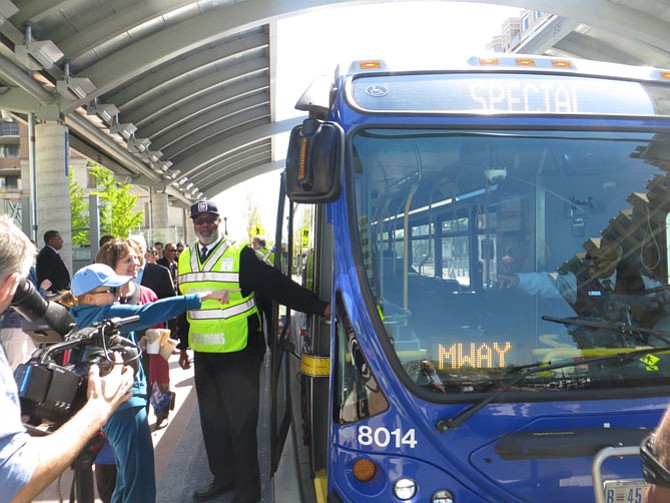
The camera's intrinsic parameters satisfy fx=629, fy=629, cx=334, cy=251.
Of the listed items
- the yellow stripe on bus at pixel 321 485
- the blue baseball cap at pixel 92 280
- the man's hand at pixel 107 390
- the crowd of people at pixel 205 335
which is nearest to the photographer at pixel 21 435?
the man's hand at pixel 107 390

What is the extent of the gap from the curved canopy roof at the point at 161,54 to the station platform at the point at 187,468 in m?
6.04

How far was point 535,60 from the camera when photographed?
3.59 meters

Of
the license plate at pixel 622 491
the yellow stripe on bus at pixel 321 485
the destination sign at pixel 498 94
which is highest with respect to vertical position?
the destination sign at pixel 498 94

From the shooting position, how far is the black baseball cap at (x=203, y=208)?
14.4ft

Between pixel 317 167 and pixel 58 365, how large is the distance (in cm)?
140

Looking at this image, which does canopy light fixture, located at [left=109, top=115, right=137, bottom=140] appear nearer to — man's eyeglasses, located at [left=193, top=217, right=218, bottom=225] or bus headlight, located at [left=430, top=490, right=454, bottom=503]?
man's eyeglasses, located at [left=193, top=217, right=218, bottom=225]

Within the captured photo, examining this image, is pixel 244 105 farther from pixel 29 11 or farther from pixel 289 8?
pixel 29 11

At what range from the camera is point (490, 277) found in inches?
122

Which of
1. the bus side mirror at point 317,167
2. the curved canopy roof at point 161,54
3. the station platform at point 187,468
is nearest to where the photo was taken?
the bus side mirror at point 317,167

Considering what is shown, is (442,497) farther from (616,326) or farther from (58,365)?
(58,365)

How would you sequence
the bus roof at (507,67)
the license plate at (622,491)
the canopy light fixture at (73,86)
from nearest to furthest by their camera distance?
the license plate at (622,491) → the bus roof at (507,67) → the canopy light fixture at (73,86)

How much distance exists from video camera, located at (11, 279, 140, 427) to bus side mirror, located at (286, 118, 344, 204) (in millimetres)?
983

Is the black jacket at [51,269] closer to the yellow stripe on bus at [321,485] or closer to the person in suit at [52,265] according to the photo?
the person in suit at [52,265]

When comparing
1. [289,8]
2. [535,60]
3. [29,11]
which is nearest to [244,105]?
[289,8]
